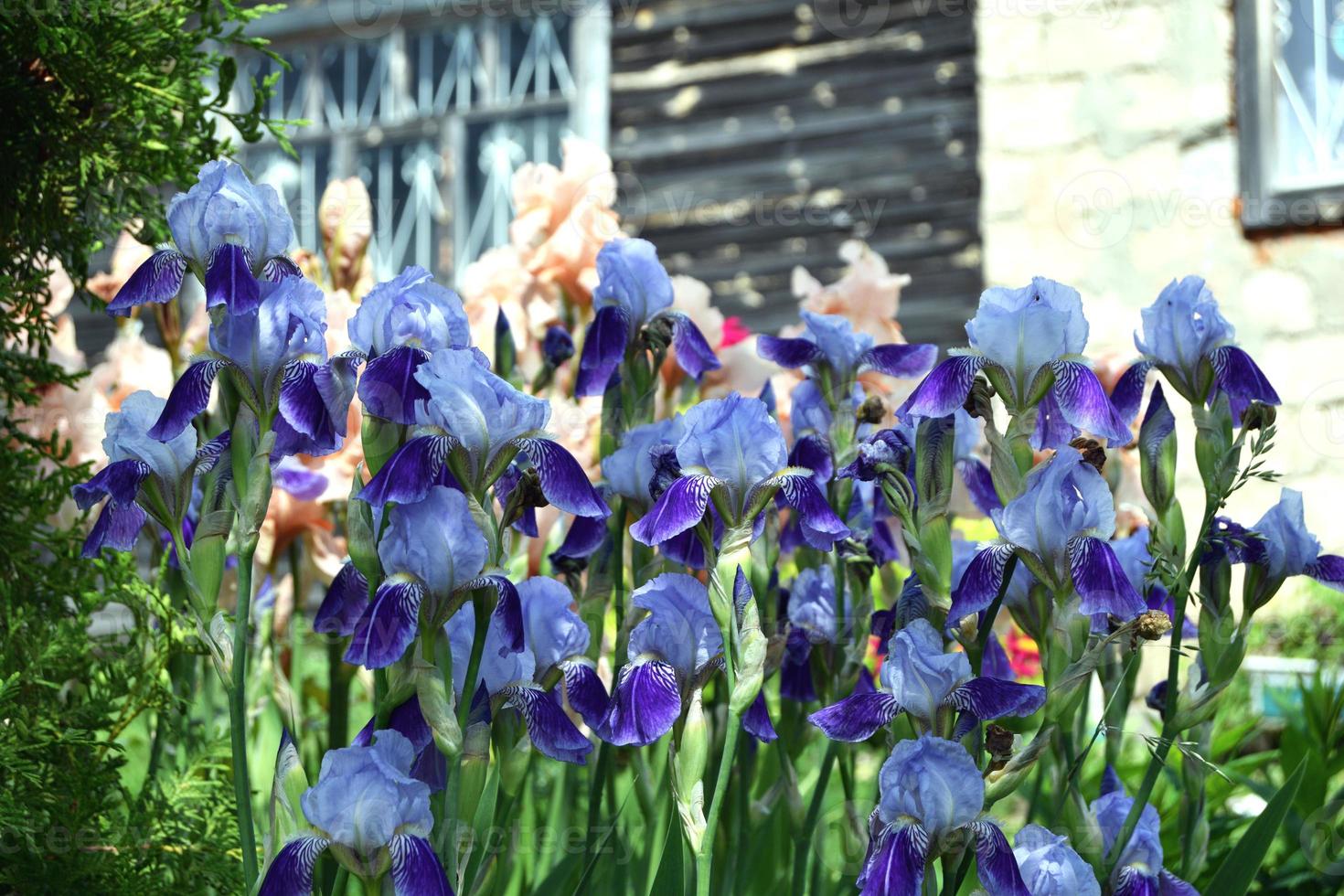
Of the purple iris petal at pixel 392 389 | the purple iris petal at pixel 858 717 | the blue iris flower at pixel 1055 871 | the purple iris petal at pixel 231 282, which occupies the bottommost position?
the blue iris flower at pixel 1055 871

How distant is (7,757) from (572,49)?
5.24 meters

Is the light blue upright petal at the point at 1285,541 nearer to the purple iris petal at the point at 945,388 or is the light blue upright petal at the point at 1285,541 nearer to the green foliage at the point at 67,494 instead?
the purple iris petal at the point at 945,388

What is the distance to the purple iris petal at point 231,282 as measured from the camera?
1.11 metres

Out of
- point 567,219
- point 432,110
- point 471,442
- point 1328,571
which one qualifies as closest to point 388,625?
point 471,442

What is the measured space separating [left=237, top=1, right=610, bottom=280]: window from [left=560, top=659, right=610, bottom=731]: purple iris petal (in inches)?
193

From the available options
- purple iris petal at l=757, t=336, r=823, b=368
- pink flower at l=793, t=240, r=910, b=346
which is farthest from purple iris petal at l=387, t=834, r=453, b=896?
pink flower at l=793, t=240, r=910, b=346

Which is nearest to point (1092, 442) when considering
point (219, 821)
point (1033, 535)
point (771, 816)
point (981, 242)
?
point (1033, 535)

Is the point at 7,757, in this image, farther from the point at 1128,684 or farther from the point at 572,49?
the point at 572,49

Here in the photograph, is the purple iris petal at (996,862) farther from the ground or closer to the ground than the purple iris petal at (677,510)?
closer to the ground

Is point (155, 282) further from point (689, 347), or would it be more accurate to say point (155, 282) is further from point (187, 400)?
point (689, 347)

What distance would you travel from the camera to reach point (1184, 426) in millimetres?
4598

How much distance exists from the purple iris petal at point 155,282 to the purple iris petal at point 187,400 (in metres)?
0.08

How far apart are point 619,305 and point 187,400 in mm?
575

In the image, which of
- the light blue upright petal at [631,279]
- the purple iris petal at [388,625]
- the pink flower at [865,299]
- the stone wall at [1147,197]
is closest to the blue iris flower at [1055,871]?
the purple iris petal at [388,625]
